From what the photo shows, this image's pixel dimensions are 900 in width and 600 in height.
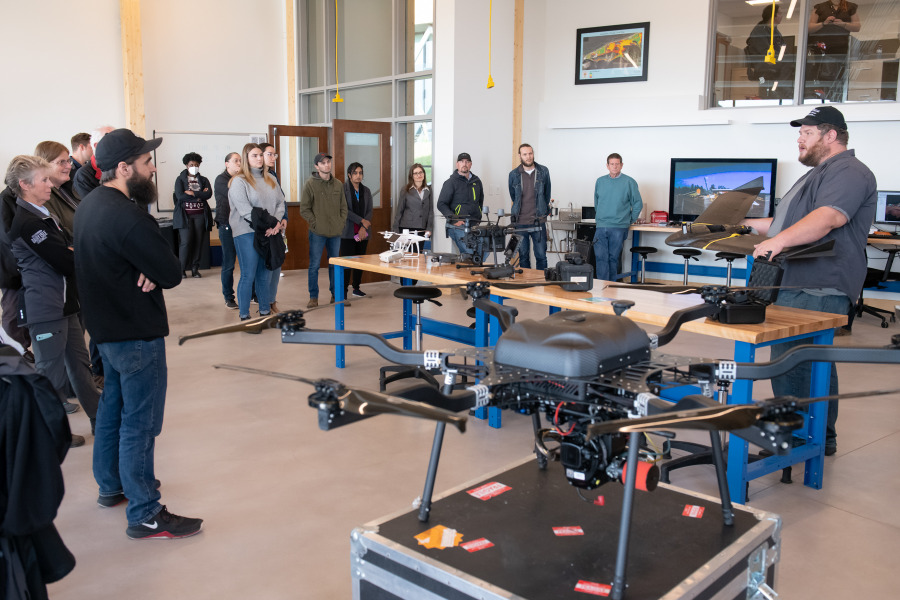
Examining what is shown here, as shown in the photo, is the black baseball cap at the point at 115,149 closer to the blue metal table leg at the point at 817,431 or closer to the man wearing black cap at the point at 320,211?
the blue metal table leg at the point at 817,431

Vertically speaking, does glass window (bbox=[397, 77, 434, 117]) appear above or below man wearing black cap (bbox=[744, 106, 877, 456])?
above

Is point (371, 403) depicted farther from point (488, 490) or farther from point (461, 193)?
point (461, 193)

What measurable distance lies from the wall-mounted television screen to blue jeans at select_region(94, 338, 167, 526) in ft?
22.2

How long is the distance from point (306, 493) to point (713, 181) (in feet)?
22.5

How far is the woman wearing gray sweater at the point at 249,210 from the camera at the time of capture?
6.32 meters

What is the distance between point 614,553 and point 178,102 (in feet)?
32.7

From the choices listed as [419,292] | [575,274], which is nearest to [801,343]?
[575,274]

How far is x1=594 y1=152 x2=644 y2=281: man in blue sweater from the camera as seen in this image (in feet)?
27.6

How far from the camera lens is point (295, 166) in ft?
36.5

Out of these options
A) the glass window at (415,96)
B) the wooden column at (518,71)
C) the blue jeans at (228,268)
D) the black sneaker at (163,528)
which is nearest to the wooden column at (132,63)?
the blue jeans at (228,268)

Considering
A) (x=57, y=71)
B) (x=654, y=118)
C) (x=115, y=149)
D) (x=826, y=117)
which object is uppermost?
(x=57, y=71)

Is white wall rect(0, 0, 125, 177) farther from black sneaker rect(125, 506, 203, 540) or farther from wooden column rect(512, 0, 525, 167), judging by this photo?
black sneaker rect(125, 506, 203, 540)

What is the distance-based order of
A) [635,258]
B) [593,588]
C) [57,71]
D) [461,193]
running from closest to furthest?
[593,588] → [461,193] → [57,71] → [635,258]

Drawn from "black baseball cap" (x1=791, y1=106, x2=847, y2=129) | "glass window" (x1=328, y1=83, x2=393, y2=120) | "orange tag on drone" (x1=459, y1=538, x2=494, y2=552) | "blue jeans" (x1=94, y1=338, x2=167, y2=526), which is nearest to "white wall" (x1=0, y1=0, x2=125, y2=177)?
"glass window" (x1=328, y1=83, x2=393, y2=120)
